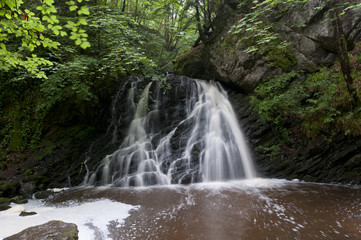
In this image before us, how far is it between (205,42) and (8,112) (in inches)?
398

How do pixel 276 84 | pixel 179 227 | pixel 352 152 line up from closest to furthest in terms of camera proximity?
pixel 179 227 < pixel 352 152 < pixel 276 84

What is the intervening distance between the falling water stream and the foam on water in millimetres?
21

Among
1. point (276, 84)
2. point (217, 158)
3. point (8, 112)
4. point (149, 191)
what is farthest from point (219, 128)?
point (8, 112)

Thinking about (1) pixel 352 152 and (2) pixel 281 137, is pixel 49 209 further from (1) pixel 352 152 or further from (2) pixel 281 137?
(1) pixel 352 152

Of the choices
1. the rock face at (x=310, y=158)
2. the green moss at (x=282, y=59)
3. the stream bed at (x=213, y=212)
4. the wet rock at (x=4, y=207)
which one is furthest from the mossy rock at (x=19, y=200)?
the green moss at (x=282, y=59)

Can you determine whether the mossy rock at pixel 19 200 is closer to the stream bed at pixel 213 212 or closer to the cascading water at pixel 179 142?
the stream bed at pixel 213 212

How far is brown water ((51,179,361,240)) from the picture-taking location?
10.6 feet

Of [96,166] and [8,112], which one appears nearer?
[96,166]

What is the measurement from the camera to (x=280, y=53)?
8.52 m

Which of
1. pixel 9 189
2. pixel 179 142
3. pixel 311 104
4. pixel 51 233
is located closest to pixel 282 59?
pixel 311 104

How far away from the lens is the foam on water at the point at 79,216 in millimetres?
3549

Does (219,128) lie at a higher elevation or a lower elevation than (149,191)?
higher

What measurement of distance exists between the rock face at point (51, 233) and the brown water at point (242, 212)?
2.40 feet

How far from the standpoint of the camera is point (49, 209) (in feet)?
15.9
